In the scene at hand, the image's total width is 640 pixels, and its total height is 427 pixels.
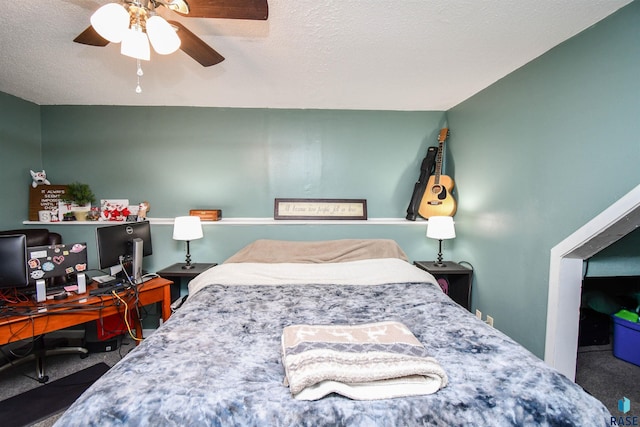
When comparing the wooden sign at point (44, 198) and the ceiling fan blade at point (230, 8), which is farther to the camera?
the wooden sign at point (44, 198)

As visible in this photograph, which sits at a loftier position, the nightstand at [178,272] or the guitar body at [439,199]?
the guitar body at [439,199]

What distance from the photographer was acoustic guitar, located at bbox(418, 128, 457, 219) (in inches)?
118

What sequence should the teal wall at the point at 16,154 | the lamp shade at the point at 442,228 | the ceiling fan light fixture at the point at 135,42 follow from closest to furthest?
the ceiling fan light fixture at the point at 135,42 → the teal wall at the point at 16,154 → the lamp shade at the point at 442,228

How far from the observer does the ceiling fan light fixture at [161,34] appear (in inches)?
47.6

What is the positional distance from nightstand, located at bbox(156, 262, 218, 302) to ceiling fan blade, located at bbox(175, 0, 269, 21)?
211 cm

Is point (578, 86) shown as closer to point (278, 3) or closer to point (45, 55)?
point (278, 3)

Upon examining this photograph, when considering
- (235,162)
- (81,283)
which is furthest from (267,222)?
(81,283)

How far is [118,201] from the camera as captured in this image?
121 inches

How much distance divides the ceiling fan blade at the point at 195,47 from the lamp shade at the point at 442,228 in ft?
7.47

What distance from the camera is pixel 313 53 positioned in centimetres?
192

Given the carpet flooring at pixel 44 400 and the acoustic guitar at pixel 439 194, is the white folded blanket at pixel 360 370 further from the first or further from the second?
the acoustic guitar at pixel 439 194

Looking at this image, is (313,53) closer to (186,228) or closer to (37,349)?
(186,228)

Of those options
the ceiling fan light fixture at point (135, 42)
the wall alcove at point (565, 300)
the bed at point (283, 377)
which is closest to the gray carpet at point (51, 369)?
the bed at point (283, 377)

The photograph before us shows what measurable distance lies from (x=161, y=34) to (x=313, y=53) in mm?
974
